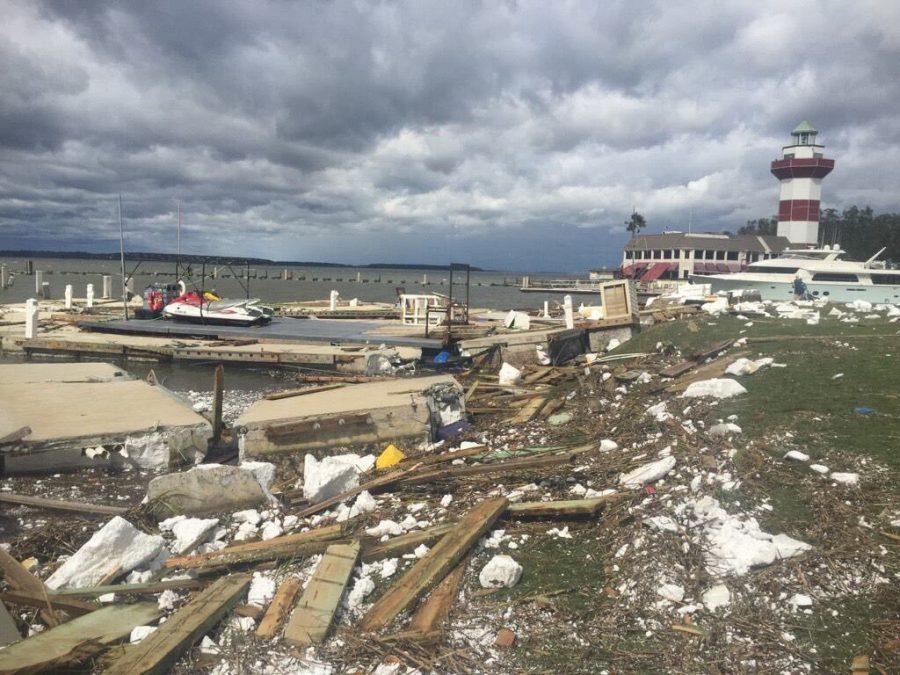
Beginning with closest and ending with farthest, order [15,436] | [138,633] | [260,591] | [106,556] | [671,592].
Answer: [138,633] → [671,592] → [260,591] → [106,556] → [15,436]

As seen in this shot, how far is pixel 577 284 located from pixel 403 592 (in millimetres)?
77854

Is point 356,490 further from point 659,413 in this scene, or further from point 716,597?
point 659,413

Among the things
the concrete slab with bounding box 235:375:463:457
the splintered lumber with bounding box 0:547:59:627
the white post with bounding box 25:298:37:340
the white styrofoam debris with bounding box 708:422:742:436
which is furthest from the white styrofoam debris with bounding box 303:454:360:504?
the white post with bounding box 25:298:37:340

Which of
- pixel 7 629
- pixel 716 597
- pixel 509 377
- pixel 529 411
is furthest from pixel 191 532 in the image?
pixel 509 377

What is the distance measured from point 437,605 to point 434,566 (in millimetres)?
432

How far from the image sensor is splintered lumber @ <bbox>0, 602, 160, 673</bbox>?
3498 millimetres

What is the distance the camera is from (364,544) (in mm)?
5234

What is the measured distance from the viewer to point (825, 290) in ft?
116

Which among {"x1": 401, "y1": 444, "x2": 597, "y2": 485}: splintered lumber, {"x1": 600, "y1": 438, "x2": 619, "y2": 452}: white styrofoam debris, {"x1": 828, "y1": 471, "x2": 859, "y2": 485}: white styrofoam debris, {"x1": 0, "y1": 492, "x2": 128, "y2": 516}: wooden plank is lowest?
{"x1": 0, "y1": 492, "x2": 128, "y2": 516}: wooden plank

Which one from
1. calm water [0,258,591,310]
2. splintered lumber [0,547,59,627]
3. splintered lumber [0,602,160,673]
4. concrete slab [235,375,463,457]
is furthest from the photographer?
calm water [0,258,591,310]

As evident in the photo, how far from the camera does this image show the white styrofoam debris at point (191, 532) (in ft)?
18.6

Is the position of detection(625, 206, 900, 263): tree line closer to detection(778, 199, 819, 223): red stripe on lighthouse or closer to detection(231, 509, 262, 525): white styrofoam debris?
detection(778, 199, 819, 223): red stripe on lighthouse

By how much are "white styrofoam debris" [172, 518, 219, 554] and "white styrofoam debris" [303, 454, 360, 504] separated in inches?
39.7

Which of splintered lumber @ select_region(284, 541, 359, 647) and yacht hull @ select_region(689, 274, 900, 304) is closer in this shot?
splintered lumber @ select_region(284, 541, 359, 647)
